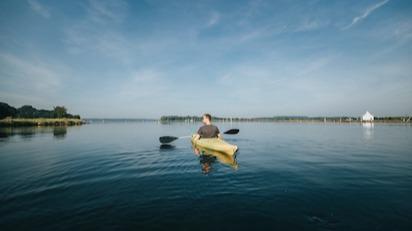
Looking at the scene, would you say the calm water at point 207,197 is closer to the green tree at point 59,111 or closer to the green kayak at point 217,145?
the green kayak at point 217,145

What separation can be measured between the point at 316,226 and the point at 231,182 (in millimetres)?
3678

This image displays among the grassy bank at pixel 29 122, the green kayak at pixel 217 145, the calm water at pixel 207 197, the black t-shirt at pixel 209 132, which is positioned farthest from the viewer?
the grassy bank at pixel 29 122

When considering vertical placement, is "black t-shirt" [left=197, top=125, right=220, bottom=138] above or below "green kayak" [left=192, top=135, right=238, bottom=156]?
above

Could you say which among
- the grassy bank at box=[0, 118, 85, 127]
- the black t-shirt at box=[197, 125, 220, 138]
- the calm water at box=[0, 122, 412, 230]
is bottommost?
the calm water at box=[0, 122, 412, 230]

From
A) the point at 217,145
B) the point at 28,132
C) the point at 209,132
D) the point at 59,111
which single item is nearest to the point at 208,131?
the point at 209,132

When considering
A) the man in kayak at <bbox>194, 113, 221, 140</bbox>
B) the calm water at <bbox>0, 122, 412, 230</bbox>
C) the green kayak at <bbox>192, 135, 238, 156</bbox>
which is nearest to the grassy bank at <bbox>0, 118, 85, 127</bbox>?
the calm water at <bbox>0, 122, 412, 230</bbox>

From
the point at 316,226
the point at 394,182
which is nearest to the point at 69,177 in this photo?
the point at 316,226

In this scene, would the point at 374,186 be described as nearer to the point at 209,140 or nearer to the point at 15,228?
the point at 209,140

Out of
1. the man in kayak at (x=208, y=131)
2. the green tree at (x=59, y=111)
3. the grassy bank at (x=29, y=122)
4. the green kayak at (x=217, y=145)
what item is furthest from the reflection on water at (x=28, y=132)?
the green tree at (x=59, y=111)

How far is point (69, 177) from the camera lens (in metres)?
8.90

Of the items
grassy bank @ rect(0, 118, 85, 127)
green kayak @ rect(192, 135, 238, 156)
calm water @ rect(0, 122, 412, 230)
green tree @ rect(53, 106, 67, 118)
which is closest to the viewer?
calm water @ rect(0, 122, 412, 230)

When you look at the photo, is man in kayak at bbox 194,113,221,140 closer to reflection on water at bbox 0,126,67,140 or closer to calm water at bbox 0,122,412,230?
calm water at bbox 0,122,412,230

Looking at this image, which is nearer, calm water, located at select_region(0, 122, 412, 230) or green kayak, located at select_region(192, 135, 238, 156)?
calm water, located at select_region(0, 122, 412, 230)

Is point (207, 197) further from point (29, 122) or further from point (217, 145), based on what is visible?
point (29, 122)
